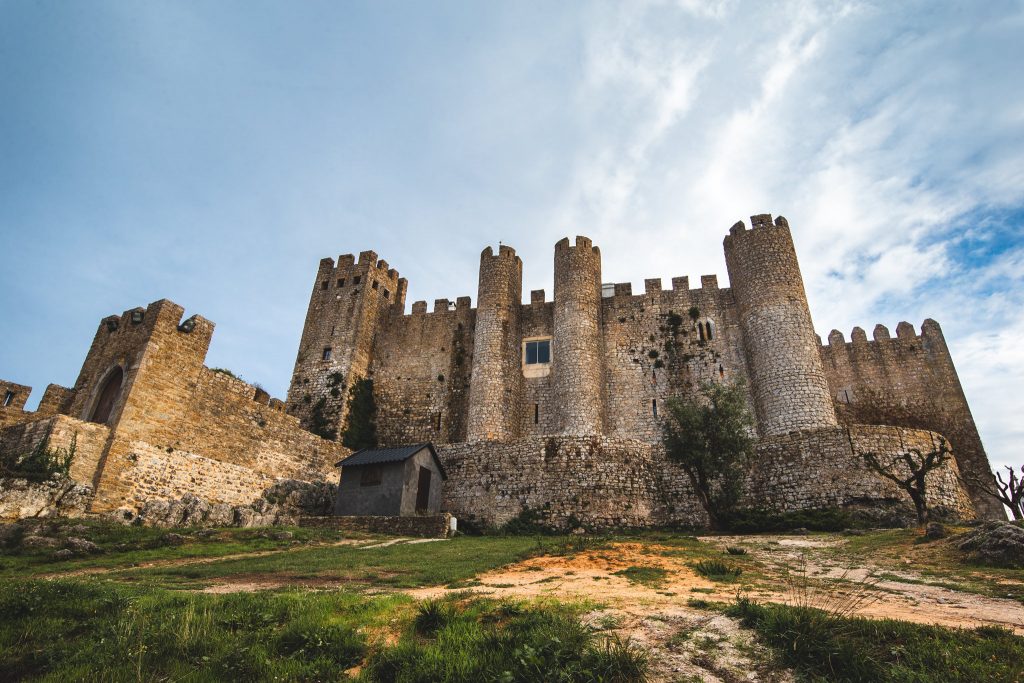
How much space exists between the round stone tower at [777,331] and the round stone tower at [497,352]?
41.1ft

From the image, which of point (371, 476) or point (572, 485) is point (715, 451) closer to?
point (572, 485)

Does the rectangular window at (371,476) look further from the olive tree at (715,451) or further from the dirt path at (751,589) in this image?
the olive tree at (715,451)

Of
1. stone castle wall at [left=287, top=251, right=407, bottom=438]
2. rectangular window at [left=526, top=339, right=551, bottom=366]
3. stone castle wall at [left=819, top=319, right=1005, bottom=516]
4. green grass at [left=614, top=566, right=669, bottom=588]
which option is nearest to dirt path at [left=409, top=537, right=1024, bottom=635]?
green grass at [left=614, top=566, right=669, bottom=588]

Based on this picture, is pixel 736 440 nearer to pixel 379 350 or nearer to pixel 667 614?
pixel 667 614

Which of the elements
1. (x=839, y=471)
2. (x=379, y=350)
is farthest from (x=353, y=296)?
(x=839, y=471)

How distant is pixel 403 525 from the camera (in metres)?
18.2

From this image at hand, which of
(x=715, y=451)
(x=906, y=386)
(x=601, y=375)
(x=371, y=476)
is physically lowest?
(x=371, y=476)

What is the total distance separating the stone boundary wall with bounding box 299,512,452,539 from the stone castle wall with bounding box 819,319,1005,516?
75.1 ft

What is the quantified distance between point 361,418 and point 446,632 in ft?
87.7

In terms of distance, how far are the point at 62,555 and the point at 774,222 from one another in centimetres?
3147

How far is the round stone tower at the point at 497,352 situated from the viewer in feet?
93.9

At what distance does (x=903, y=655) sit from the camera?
4613 millimetres

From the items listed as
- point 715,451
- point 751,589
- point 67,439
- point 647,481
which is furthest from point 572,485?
point 67,439

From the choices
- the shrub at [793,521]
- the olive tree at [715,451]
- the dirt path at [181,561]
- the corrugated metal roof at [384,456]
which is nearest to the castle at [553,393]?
the olive tree at [715,451]
